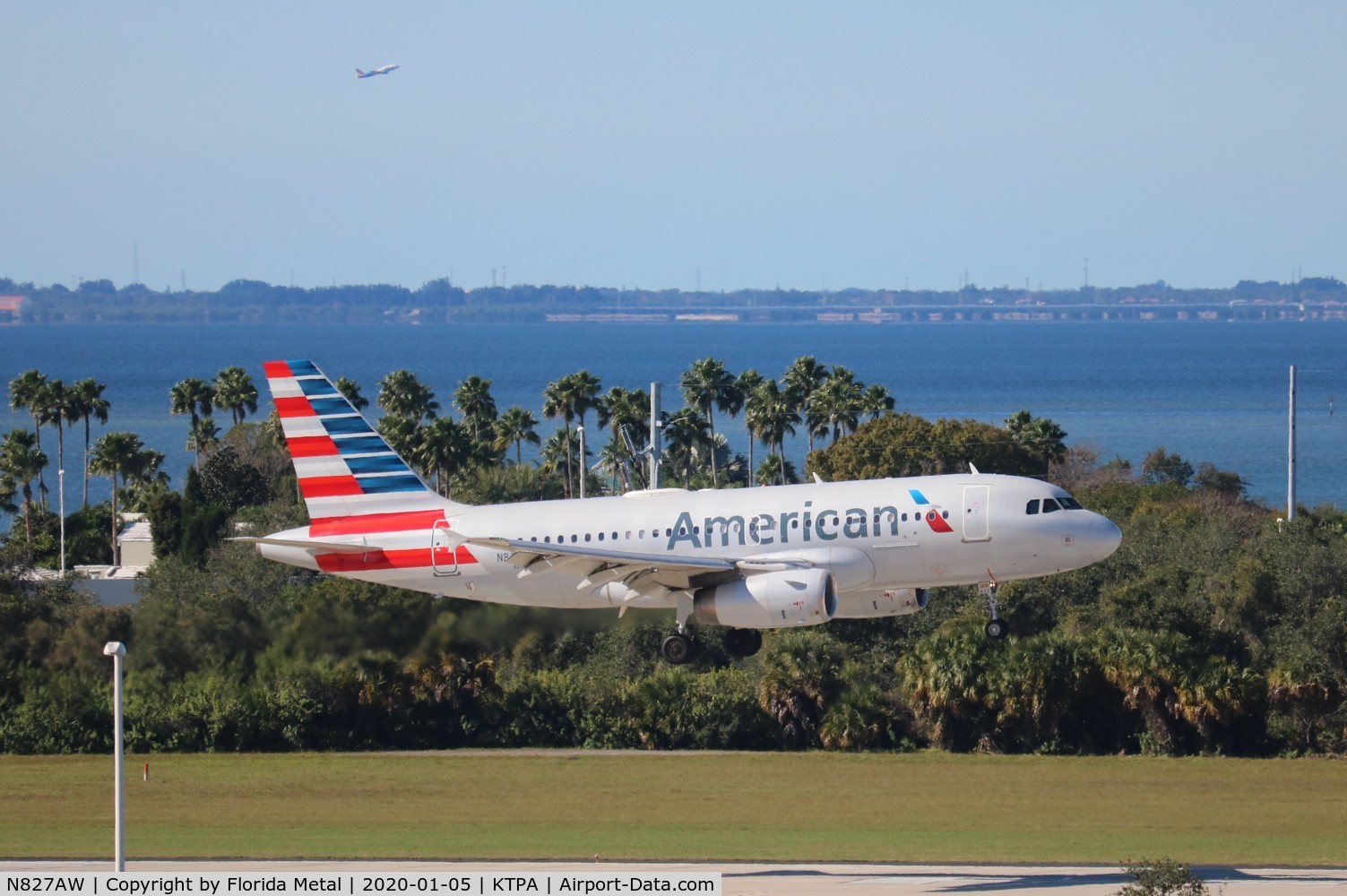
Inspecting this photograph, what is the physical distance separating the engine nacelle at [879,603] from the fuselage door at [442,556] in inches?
373

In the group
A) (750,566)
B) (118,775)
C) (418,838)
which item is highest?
(750,566)

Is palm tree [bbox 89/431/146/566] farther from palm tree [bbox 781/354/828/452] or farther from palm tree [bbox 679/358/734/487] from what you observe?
palm tree [bbox 781/354/828/452]

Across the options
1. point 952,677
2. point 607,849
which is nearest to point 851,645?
point 952,677

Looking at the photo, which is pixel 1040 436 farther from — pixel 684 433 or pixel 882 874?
pixel 882 874

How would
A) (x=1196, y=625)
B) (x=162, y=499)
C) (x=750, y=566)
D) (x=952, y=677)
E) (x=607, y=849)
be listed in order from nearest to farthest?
(x=750, y=566)
(x=607, y=849)
(x=952, y=677)
(x=1196, y=625)
(x=162, y=499)

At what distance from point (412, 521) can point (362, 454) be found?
2.75m

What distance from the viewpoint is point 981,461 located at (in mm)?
100375

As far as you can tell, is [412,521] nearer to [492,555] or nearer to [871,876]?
[492,555]

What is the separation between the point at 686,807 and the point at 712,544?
14.9 metres

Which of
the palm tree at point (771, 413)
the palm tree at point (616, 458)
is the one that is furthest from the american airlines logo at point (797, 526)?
the palm tree at point (771, 413)

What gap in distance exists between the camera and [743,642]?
42.4 metres

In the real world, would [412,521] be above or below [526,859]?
above

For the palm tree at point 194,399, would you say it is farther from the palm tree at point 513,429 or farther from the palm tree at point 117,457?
the palm tree at point 513,429

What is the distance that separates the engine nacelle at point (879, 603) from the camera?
41875 mm
